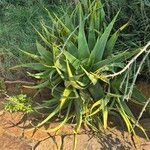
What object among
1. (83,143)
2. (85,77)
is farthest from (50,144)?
(85,77)

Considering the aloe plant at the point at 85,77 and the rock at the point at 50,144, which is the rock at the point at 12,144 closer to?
the rock at the point at 50,144

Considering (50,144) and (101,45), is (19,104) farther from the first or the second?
(101,45)

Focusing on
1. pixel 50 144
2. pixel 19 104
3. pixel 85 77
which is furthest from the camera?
pixel 19 104

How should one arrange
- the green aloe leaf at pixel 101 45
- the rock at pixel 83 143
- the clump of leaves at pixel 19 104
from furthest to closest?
the clump of leaves at pixel 19 104
the green aloe leaf at pixel 101 45
the rock at pixel 83 143

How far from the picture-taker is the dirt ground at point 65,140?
13.5 feet

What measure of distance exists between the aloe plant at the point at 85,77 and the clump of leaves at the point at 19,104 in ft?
0.74

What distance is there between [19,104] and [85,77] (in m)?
0.80

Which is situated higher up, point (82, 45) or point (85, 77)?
point (82, 45)

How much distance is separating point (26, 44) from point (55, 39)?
790mm

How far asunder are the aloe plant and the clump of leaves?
0.22 meters

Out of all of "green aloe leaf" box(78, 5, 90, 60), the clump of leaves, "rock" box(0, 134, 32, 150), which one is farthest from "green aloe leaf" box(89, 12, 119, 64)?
"rock" box(0, 134, 32, 150)

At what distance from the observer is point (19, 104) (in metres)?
4.51

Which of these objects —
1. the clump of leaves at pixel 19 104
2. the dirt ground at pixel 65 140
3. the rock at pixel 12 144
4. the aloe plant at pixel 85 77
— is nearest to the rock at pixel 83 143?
the dirt ground at pixel 65 140

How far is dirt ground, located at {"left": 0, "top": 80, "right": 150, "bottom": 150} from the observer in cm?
412
